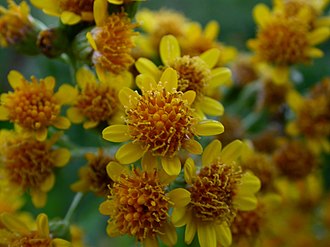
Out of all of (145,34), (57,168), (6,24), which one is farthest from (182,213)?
(145,34)

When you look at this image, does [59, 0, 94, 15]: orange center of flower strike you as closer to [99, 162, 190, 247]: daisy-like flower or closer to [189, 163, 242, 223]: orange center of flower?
[99, 162, 190, 247]: daisy-like flower

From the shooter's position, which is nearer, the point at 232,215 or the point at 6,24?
the point at 232,215

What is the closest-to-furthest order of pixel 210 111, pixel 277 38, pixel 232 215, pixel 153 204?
1. pixel 153 204
2. pixel 232 215
3. pixel 210 111
4. pixel 277 38

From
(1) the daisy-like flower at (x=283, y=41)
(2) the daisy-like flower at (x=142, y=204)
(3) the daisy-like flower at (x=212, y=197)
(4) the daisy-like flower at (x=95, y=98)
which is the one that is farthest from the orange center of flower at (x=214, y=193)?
(1) the daisy-like flower at (x=283, y=41)

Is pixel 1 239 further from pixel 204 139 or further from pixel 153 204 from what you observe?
pixel 204 139

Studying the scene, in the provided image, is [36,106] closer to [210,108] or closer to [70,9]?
[70,9]
